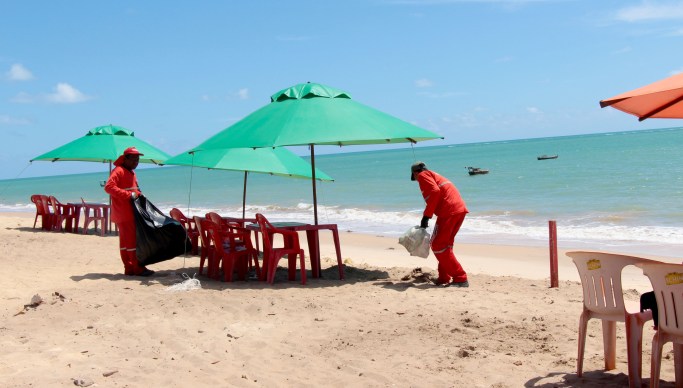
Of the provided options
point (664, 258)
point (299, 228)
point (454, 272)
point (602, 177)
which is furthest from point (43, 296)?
point (602, 177)

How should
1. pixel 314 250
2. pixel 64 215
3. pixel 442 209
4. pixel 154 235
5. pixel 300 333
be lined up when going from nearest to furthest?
pixel 300 333 < pixel 442 209 < pixel 154 235 < pixel 314 250 < pixel 64 215

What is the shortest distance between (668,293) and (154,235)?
5.87m

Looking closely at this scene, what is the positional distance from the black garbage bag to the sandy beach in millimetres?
303

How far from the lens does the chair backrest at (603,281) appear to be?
383 centimetres

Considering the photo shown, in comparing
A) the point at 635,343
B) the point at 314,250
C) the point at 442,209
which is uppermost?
the point at 442,209

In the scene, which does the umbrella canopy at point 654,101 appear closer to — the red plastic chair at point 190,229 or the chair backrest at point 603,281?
the chair backrest at point 603,281

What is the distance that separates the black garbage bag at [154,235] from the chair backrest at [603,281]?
513 cm

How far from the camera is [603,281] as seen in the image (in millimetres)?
3887

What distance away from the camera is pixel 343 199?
28797 mm

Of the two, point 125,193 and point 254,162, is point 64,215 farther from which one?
point 125,193

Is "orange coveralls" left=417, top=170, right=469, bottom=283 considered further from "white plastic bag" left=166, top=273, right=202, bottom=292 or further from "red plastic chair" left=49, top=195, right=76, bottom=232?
"red plastic chair" left=49, top=195, right=76, bottom=232

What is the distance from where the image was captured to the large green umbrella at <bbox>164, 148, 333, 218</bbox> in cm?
966

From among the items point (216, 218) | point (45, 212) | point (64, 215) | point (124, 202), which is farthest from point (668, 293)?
point (45, 212)

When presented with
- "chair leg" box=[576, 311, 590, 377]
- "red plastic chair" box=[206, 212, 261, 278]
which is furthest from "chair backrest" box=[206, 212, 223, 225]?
"chair leg" box=[576, 311, 590, 377]
